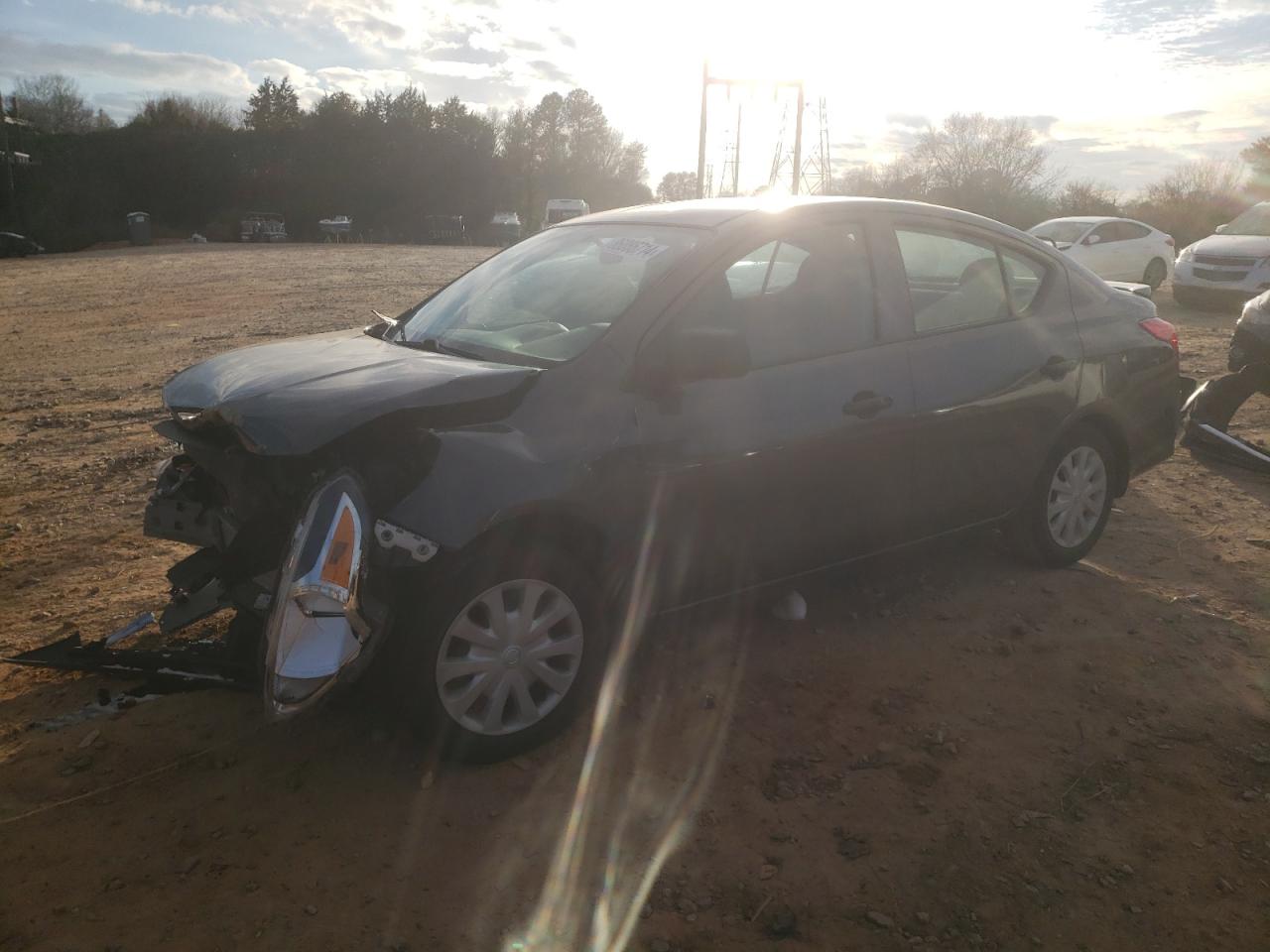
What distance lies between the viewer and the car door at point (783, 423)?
350cm

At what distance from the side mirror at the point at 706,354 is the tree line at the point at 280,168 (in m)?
47.7

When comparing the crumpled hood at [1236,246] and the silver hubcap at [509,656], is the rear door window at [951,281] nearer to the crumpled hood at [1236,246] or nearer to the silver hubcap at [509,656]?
the silver hubcap at [509,656]

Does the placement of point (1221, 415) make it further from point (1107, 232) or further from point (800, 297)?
point (1107, 232)

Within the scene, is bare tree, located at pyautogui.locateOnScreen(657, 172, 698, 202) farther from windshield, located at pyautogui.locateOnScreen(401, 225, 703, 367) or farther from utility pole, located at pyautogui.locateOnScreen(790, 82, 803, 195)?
windshield, located at pyautogui.locateOnScreen(401, 225, 703, 367)

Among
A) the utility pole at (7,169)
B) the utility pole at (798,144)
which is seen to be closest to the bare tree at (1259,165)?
the utility pole at (798,144)

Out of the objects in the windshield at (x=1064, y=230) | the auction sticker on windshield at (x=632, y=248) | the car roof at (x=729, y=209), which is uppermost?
the windshield at (x=1064, y=230)

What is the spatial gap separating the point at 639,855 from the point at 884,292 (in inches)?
97.0

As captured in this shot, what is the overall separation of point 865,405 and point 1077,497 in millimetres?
1701

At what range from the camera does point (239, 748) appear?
130 inches

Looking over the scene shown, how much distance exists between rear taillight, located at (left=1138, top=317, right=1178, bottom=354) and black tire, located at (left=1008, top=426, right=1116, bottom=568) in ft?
2.14

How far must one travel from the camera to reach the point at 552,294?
3.94 m

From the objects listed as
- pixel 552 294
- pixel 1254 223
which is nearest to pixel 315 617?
pixel 552 294

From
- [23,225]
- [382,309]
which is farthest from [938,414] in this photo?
[23,225]

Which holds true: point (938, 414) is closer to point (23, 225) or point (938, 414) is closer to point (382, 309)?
point (382, 309)
